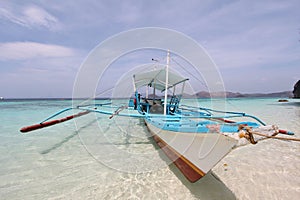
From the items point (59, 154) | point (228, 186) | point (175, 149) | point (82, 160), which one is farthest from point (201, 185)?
point (59, 154)

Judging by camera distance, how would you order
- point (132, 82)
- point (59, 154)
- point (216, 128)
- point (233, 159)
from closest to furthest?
1. point (216, 128)
2. point (233, 159)
3. point (59, 154)
4. point (132, 82)

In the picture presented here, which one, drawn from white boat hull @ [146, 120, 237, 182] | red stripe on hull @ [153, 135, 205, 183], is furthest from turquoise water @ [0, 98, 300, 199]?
white boat hull @ [146, 120, 237, 182]

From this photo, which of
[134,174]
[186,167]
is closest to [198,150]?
[186,167]

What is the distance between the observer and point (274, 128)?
1.98 m

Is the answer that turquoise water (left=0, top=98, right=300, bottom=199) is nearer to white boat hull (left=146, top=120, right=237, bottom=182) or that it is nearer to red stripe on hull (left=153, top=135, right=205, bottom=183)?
red stripe on hull (left=153, top=135, right=205, bottom=183)

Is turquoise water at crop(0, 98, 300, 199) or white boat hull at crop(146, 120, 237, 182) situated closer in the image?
white boat hull at crop(146, 120, 237, 182)

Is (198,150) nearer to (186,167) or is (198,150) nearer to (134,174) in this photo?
(186,167)

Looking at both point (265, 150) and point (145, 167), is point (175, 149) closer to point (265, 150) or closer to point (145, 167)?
point (145, 167)

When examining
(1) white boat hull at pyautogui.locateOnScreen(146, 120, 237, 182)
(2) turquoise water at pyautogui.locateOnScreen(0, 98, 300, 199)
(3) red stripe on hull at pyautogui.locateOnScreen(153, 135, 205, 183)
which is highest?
(1) white boat hull at pyautogui.locateOnScreen(146, 120, 237, 182)

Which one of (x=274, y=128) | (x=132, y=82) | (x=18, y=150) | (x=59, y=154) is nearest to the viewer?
(x=274, y=128)

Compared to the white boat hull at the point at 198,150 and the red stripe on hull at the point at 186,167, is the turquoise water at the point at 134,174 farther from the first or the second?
the white boat hull at the point at 198,150

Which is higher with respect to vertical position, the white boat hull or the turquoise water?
the white boat hull

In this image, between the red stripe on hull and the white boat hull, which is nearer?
the white boat hull

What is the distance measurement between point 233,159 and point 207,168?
1.69 metres
